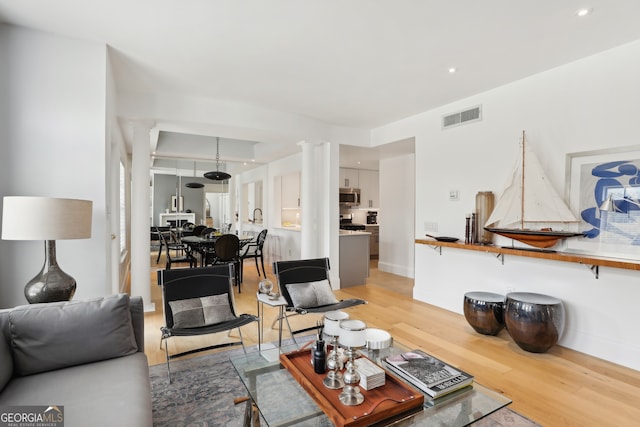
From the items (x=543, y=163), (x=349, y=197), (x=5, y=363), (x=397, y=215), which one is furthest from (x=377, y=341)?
(x=349, y=197)

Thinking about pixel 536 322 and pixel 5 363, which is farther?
pixel 536 322

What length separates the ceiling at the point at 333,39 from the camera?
250cm

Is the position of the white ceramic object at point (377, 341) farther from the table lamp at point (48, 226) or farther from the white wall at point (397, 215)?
the white wall at point (397, 215)

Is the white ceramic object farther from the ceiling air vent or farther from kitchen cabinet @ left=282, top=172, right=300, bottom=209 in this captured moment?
kitchen cabinet @ left=282, top=172, right=300, bottom=209

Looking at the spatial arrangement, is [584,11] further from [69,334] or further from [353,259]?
[353,259]

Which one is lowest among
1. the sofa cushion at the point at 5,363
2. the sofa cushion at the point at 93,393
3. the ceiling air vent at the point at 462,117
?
the sofa cushion at the point at 93,393

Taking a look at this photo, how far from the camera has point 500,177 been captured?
13.1ft

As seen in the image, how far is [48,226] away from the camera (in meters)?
2.22

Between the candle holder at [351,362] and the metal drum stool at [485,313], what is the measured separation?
2257 mm

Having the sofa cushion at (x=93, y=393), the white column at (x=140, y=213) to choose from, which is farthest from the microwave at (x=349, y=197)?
the sofa cushion at (x=93, y=393)

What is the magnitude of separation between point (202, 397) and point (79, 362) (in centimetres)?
87

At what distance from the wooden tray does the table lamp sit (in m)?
1.83

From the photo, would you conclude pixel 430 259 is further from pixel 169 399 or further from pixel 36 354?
pixel 36 354

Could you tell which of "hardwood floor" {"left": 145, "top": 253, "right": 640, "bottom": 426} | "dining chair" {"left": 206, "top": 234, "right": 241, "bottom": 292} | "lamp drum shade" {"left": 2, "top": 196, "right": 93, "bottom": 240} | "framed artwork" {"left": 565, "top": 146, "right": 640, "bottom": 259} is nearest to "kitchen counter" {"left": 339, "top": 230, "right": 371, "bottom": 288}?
"hardwood floor" {"left": 145, "top": 253, "right": 640, "bottom": 426}
